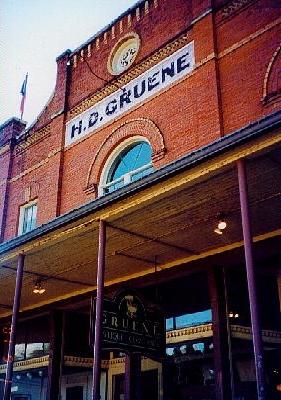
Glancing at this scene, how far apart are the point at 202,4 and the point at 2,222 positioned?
9079mm

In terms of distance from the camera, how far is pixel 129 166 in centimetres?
1308

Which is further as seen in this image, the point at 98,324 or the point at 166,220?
the point at 166,220

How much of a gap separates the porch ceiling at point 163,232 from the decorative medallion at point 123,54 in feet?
19.9

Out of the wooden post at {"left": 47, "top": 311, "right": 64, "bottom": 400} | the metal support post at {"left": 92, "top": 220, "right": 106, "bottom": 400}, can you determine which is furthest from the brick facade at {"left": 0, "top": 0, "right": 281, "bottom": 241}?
the metal support post at {"left": 92, "top": 220, "right": 106, "bottom": 400}

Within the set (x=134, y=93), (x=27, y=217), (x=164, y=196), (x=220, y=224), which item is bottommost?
(x=220, y=224)

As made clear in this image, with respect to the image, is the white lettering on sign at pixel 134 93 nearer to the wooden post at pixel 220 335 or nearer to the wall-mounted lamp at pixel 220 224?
the wall-mounted lamp at pixel 220 224

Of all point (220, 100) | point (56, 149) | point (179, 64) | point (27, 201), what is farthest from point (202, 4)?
point (27, 201)

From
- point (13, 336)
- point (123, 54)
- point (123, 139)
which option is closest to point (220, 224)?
point (13, 336)

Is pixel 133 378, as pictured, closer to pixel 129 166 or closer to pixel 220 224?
pixel 220 224

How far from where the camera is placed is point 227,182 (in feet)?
23.2

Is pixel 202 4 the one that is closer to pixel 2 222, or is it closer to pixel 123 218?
pixel 123 218

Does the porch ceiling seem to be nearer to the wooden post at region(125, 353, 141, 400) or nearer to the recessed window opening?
the wooden post at region(125, 353, 141, 400)

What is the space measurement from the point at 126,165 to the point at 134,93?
1941 mm

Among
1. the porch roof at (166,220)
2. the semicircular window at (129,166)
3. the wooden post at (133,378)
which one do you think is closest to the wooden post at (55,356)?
the porch roof at (166,220)
